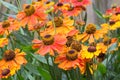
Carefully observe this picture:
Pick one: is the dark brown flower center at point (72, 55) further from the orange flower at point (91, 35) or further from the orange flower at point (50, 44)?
the orange flower at point (91, 35)

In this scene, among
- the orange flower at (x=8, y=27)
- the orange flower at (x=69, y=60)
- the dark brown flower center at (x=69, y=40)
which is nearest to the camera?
the orange flower at (x=69, y=60)

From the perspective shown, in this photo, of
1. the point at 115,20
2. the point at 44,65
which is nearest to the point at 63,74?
the point at 44,65

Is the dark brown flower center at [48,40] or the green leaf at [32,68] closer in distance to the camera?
the dark brown flower center at [48,40]

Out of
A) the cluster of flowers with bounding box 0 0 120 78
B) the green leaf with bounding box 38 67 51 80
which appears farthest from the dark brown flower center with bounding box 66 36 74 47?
the green leaf with bounding box 38 67 51 80

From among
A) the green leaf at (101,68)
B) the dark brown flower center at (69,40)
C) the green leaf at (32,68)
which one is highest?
the dark brown flower center at (69,40)

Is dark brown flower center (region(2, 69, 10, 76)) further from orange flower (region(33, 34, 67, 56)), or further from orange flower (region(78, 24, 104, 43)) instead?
orange flower (region(78, 24, 104, 43))

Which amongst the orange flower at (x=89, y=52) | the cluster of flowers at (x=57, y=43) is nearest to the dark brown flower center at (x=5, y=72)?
the cluster of flowers at (x=57, y=43)
